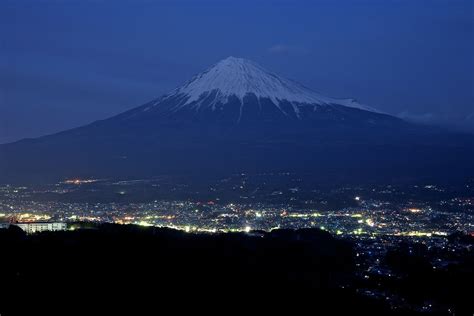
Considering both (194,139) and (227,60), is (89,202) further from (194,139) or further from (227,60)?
(227,60)

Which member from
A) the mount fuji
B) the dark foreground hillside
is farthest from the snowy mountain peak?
the dark foreground hillside

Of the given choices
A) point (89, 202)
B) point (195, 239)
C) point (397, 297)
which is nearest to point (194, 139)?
point (89, 202)

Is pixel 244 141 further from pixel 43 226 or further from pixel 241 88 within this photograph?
pixel 43 226

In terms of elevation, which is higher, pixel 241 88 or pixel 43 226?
pixel 241 88

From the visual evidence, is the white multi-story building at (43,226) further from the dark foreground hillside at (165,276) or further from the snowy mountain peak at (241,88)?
the snowy mountain peak at (241,88)

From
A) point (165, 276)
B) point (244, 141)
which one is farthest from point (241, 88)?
point (165, 276)

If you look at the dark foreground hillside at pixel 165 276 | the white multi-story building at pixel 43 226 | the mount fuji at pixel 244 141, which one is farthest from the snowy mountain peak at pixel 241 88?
the dark foreground hillside at pixel 165 276

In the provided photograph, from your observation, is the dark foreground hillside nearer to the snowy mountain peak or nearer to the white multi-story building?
the white multi-story building
